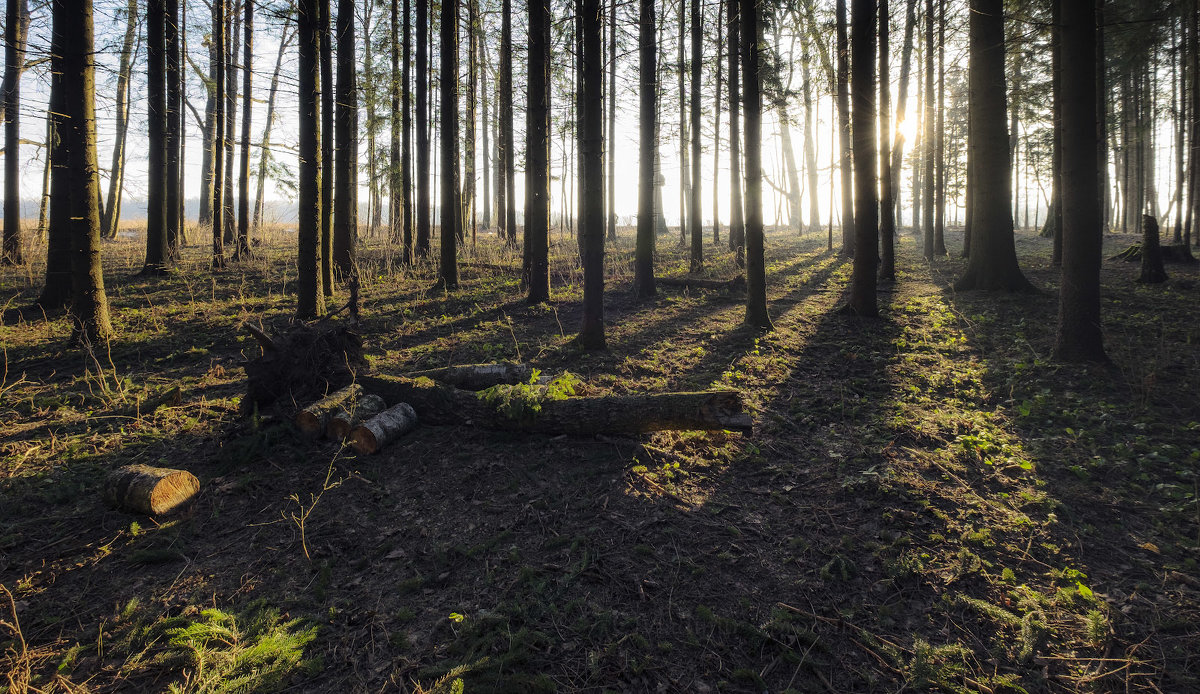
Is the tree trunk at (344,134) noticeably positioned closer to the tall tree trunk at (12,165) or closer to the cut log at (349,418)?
the cut log at (349,418)

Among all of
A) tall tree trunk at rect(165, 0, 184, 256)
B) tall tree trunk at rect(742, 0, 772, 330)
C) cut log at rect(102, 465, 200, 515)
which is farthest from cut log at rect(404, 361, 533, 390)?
tall tree trunk at rect(165, 0, 184, 256)

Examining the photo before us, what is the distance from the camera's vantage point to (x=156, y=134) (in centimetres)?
1109

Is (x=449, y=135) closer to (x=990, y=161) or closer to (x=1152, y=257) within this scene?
(x=990, y=161)

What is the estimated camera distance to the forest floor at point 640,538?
271cm

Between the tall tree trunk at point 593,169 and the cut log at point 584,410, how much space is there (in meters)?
2.57

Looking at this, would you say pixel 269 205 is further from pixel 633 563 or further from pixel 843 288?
pixel 633 563

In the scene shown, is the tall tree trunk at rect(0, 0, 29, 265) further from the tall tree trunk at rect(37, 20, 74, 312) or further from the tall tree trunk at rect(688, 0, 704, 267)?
the tall tree trunk at rect(688, 0, 704, 267)

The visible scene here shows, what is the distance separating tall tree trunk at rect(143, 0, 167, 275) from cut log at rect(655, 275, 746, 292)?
419 inches

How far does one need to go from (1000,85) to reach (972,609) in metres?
11.7

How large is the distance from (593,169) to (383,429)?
417 centimetres

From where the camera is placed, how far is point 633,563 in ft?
11.3

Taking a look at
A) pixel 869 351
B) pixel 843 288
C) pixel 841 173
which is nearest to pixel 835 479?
pixel 869 351

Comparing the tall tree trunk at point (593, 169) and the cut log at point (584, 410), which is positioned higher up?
the tall tree trunk at point (593, 169)

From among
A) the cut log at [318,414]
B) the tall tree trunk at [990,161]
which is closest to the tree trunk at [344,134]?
the cut log at [318,414]
